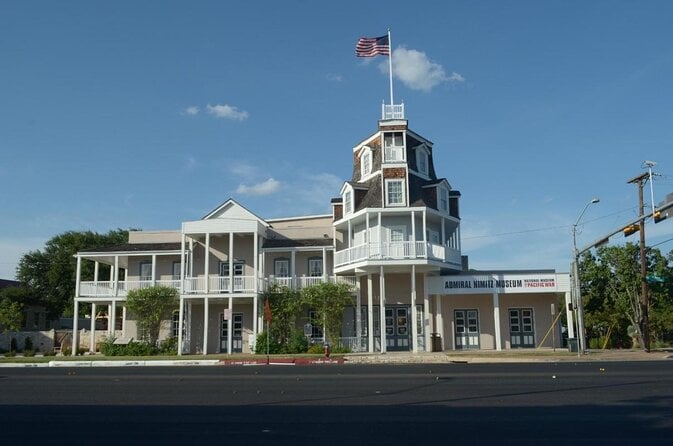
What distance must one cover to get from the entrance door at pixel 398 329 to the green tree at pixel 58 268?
111ft

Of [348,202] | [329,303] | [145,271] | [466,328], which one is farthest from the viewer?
[145,271]

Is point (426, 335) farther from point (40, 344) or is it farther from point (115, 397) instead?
point (40, 344)

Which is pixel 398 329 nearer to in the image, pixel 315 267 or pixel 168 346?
pixel 315 267

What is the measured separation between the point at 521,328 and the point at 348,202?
40.4ft

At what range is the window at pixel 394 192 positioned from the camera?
114ft

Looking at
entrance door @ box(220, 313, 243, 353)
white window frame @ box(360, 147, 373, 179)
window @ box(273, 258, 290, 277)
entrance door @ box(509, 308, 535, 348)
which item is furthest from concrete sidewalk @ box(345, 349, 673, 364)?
white window frame @ box(360, 147, 373, 179)

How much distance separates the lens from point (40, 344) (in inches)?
1785

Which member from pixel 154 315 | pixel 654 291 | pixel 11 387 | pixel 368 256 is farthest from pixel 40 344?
pixel 654 291

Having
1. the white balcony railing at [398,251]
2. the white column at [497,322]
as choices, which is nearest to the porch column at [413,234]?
the white balcony railing at [398,251]

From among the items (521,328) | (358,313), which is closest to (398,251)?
(358,313)

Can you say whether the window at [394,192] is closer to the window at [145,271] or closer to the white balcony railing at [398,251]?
the white balcony railing at [398,251]

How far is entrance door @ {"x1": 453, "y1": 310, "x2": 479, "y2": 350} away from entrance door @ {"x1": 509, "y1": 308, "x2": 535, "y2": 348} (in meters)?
1.99

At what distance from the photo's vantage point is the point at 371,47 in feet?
113
